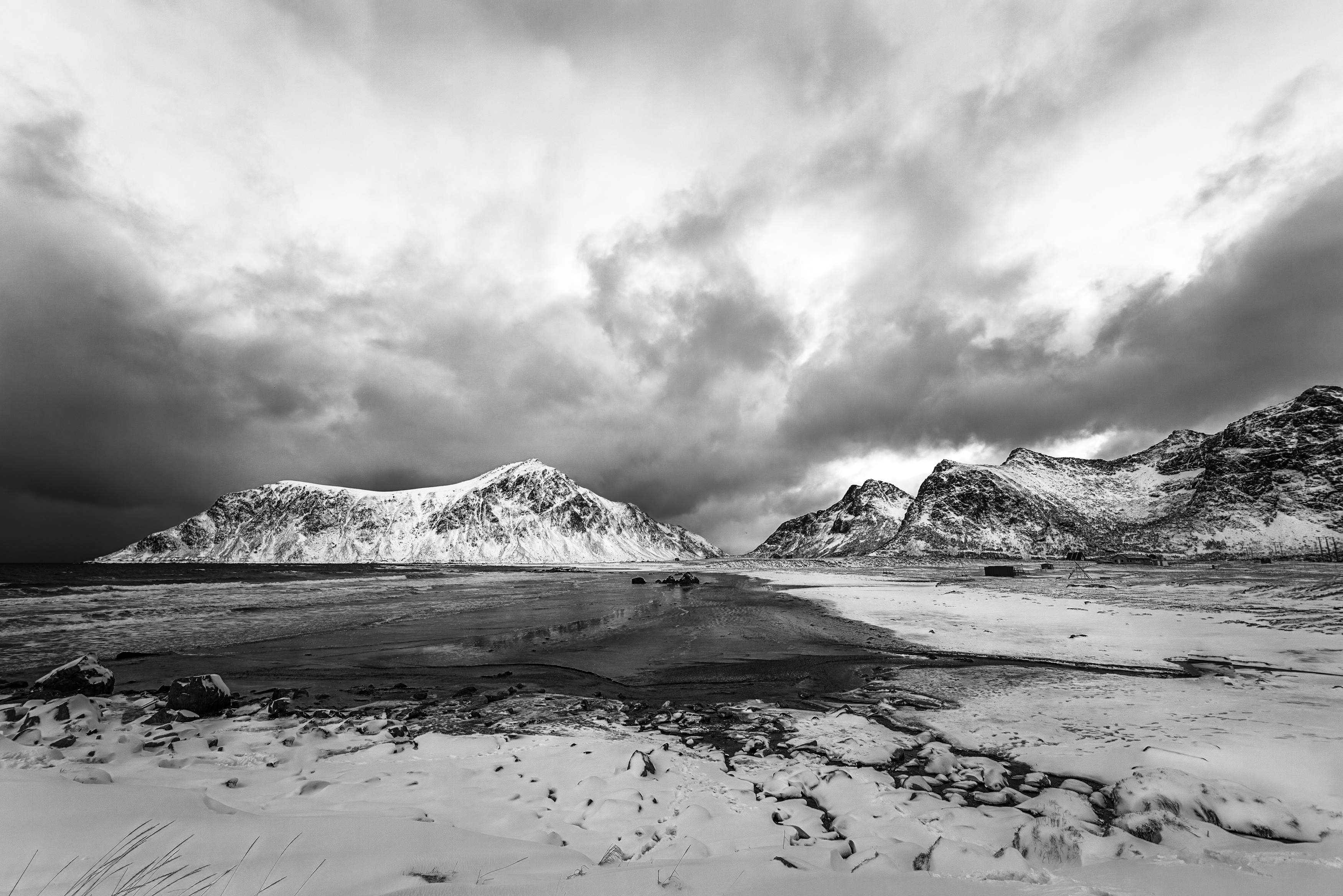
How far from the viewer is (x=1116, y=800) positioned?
5102 millimetres

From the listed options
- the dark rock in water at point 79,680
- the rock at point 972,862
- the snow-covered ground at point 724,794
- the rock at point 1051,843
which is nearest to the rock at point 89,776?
the snow-covered ground at point 724,794

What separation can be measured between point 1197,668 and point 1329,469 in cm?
21509

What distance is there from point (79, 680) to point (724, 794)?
46.1 ft

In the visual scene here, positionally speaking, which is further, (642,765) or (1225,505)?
(1225,505)

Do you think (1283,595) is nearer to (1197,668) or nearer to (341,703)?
(1197,668)

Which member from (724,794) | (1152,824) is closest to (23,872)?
(724,794)

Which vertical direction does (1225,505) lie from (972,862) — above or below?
above

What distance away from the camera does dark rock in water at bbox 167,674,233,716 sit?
9367 mm

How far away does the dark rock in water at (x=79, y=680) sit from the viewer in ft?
35.3

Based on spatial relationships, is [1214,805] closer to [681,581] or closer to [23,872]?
[23,872]

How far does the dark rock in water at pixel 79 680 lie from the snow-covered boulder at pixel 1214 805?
56.5 ft

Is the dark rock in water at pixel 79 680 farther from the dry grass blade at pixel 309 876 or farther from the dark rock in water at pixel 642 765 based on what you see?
the dark rock in water at pixel 642 765

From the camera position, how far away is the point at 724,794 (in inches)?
232

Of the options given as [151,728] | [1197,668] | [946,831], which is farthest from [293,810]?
[1197,668]
